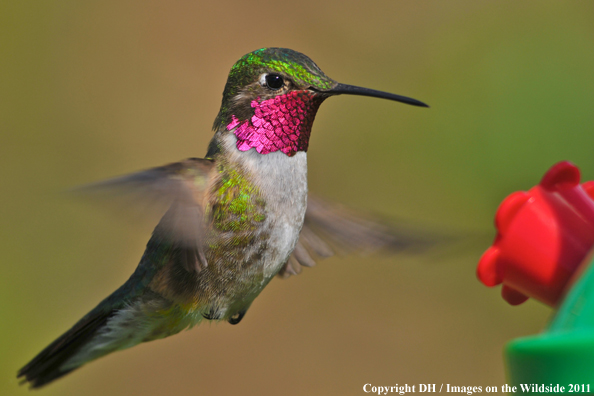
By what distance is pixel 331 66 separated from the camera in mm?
4316

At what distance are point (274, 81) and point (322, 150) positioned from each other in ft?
8.70

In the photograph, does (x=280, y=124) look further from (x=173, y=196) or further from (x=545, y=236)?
(x=545, y=236)

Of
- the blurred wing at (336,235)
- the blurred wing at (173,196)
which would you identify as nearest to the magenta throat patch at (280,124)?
the blurred wing at (173,196)

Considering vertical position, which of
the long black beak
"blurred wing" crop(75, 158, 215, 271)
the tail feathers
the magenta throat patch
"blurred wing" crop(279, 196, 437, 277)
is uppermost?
the long black beak

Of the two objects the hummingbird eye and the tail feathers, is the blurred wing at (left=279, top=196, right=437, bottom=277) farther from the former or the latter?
the tail feathers

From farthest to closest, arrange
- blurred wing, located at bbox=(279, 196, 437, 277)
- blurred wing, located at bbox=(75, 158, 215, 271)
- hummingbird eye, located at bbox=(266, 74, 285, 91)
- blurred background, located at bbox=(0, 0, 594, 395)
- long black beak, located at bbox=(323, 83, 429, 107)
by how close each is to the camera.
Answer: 1. blurred background, located at bbox=(0, 0, 594, 395)
2. blurred wing, located at bbox=(279, 196, 437, 277)
3. hummingbird eye, located at bbox=(266, 74, 285, 91)
4. long black beak, located at bbox=(323, 83, 429, 107)
5. blurred wing, located at bbox=(75, 158, 215, 271)

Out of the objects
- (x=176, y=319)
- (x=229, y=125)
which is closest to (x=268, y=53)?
(x=229, y=125)

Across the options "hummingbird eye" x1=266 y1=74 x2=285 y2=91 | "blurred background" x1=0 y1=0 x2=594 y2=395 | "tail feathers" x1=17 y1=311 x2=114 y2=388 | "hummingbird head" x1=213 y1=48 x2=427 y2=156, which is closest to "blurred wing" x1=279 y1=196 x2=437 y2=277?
"hummingbird head" x1=213 y1=48 x2=427 y2=156

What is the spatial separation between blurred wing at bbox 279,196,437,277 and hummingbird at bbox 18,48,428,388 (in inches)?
0.9

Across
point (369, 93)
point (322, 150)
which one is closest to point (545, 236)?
point (369, 93)

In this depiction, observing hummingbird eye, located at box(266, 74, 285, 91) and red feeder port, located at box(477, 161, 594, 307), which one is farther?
hummingbird eye, located at box(266, 74, 285, 91)

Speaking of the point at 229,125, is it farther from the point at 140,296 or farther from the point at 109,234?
the point at 109,234

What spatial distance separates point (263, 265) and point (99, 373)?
2.80 m

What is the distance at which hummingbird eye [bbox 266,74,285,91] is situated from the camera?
4.76 ft
